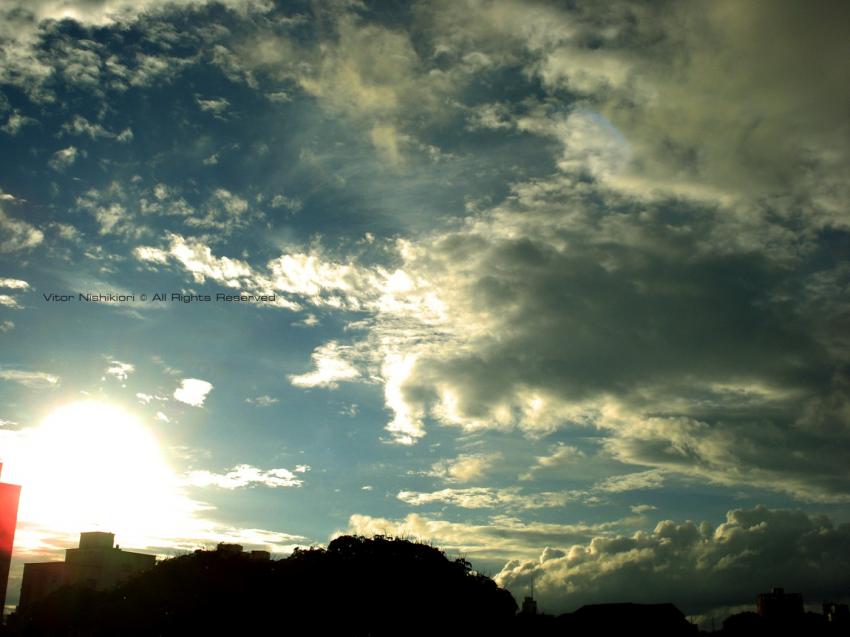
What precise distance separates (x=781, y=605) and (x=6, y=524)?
10635 centimetres

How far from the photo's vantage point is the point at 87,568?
14062 cm

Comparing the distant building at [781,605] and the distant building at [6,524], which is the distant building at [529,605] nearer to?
the distant building at [781,605]

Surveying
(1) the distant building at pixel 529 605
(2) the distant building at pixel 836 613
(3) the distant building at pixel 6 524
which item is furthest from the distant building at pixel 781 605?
(3) the distant building at pixel 6 524

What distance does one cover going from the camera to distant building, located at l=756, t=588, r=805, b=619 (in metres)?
98.3

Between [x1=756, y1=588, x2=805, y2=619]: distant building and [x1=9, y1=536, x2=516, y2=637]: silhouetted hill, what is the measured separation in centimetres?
5210

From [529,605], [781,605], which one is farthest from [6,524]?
[781,605]

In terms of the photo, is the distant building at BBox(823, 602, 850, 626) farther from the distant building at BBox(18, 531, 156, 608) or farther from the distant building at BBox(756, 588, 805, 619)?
the distant building at BBox(18, 531, 156, 608)

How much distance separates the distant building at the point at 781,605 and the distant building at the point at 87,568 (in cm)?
10646

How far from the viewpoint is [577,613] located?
82.2 meters

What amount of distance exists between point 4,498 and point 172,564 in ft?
161

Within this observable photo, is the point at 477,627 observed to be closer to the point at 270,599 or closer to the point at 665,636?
the point at 270,599

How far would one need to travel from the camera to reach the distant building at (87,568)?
140875 mm

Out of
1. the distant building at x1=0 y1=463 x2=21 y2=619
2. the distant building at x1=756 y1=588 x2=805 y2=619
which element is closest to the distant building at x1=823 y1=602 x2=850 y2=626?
the distant building at x1=756 y1=588 x2=805 y2=619

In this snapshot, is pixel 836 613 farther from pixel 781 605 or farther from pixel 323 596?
pixel 323 596
